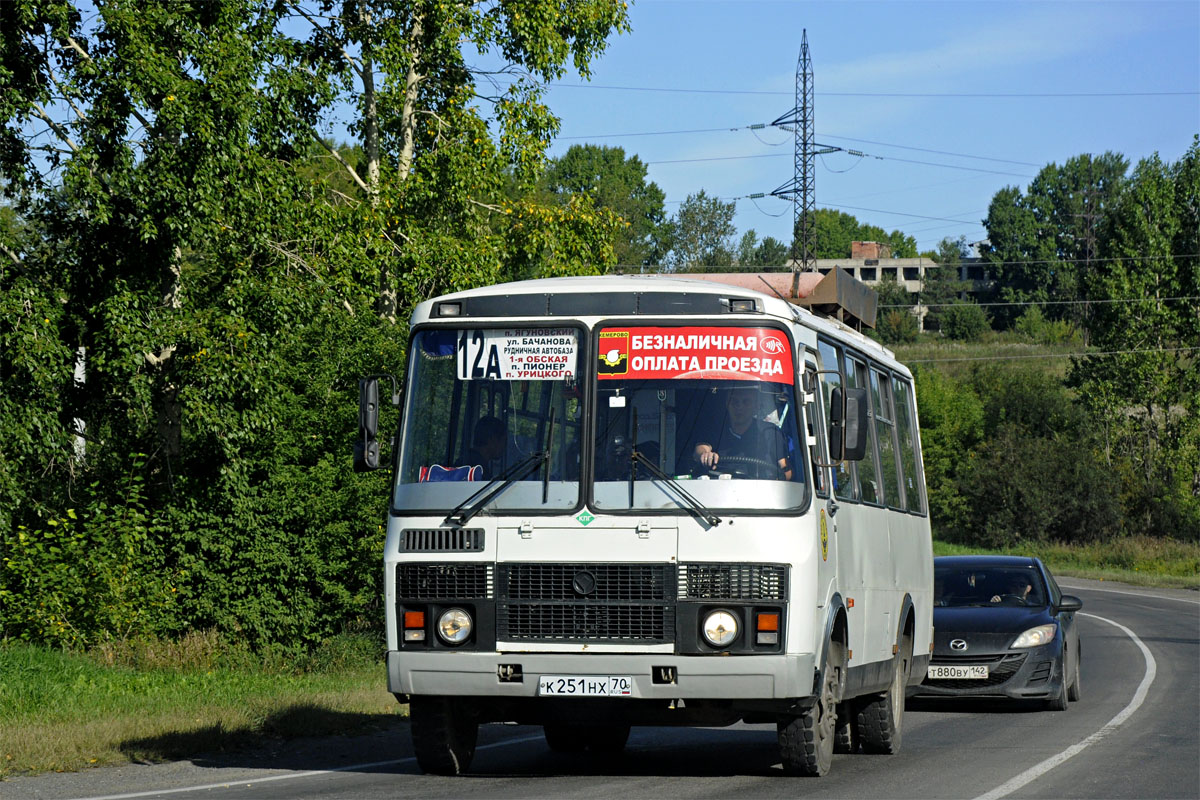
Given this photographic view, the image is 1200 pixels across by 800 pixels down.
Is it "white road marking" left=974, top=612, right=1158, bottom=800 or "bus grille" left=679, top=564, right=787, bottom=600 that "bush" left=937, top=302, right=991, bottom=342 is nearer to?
"white road marking" left=974, top=612, right=1158, bottom=800

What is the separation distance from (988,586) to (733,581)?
9473mm

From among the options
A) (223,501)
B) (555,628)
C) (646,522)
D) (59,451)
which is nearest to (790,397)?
(646,522)

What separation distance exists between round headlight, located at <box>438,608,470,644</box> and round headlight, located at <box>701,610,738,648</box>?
1462 mm

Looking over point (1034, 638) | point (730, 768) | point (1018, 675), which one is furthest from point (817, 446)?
point (1034, 638)

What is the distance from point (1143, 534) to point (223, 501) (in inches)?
2432

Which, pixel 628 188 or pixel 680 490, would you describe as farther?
pixel 628 188

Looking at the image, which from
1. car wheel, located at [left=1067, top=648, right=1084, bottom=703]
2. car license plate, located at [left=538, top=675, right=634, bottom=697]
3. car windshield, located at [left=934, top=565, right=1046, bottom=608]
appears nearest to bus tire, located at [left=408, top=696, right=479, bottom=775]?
car license plate, located at [left=538, top=675, right=634, bottom=697]

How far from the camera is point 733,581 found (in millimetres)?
9742

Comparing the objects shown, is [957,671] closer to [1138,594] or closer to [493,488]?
[493,488]

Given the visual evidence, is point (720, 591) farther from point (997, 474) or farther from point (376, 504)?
point (997, 474)

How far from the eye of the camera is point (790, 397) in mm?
10195

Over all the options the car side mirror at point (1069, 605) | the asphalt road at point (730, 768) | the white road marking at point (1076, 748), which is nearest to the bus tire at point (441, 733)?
the asphalt road at point (730, 768)

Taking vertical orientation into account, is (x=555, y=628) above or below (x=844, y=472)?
below

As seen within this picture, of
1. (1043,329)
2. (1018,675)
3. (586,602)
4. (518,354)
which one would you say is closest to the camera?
(586,602)
